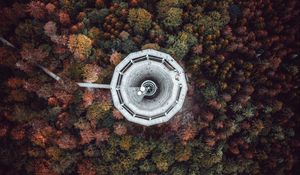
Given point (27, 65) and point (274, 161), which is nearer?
point (27, 65)

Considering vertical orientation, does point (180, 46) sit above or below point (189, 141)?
above

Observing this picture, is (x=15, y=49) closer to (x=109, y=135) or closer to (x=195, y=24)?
(x=109, y=135)

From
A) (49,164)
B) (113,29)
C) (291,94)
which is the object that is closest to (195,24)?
(113,29)

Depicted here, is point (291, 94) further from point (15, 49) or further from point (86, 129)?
point (15, 49)

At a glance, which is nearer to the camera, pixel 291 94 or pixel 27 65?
pixel 27 65

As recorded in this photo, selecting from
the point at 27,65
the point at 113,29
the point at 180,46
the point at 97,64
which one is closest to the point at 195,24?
the point at 180,46

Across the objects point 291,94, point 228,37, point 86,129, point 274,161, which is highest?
point 228,37
